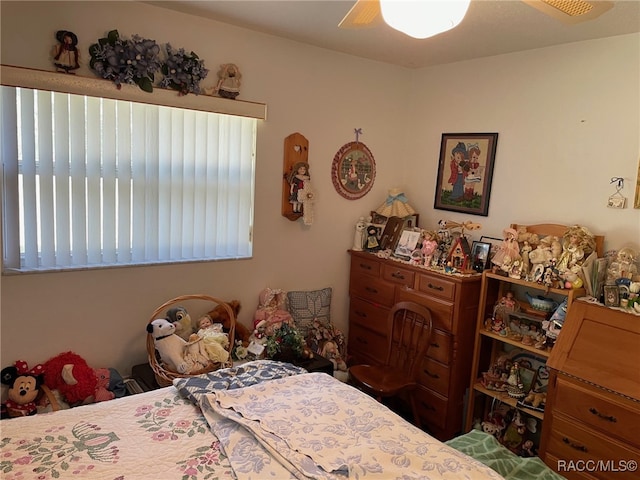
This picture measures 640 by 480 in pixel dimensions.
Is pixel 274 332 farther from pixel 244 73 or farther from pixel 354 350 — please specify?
pixel 244 73

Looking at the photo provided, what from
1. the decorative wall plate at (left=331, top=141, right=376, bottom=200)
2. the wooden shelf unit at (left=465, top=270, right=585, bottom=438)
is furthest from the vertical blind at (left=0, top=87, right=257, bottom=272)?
the wooden shelf unit at (left=465, top=270, right=585, bottom=438)

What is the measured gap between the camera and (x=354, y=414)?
1778 millimetres

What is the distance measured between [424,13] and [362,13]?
504mm

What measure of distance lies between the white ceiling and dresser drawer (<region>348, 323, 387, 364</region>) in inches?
79.6

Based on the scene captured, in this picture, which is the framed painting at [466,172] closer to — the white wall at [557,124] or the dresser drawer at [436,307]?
the white wall at [557,124]

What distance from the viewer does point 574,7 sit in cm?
149

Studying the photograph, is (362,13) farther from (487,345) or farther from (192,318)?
(487,345)

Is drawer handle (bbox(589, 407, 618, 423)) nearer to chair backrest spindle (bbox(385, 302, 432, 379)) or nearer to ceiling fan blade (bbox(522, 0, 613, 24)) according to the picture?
chair backrest spindle (bbox(385, 302, 432, 379))

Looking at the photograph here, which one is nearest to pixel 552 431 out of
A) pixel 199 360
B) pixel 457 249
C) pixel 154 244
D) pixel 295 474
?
pixel 457 249

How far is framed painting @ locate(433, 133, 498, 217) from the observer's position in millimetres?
3219

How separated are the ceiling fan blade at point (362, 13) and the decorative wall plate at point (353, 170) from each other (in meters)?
1.73

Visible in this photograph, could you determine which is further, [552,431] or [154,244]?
[154,244]

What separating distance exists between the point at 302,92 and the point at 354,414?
224 centimetres

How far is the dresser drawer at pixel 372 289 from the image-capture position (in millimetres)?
3342
